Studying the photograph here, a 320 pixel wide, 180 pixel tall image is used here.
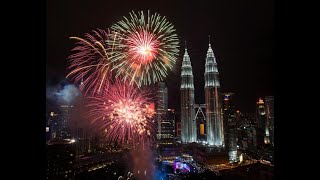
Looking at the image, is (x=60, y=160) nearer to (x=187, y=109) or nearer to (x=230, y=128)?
(x=187, y=109)

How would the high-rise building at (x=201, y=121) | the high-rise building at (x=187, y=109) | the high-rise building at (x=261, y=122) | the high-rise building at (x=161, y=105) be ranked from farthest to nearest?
the high-rise building at (x=261, y=122), the high-rise building at (x=201, y=121), the high-rise building at (x=187, y=109), the high-rise building at (x=161, y=105)

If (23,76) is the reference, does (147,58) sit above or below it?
above

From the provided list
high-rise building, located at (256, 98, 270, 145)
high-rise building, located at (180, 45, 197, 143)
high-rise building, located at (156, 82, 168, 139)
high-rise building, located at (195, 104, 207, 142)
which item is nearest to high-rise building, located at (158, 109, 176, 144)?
high-rise building, located at (156, 82, 168, 139)

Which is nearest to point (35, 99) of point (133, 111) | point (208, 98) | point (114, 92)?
point (114, 92)

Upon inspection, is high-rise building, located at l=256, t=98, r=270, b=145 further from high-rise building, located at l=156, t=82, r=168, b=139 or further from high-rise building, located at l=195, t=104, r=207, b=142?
high-rise building, located at l=156, t=82, r=168, b=139

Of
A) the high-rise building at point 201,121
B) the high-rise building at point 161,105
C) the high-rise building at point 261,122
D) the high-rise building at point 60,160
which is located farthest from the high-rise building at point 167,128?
the high-rise building at point 60,160

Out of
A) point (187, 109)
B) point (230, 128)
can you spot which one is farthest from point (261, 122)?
point (187, 109)

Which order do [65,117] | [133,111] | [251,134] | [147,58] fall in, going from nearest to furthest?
[147,58] < [133,111] < [65,117] < [251,134]

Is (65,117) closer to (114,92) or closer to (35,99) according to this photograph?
(114,92)

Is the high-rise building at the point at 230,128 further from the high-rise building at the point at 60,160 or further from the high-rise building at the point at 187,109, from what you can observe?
the high-rise building at the point at 60,160
